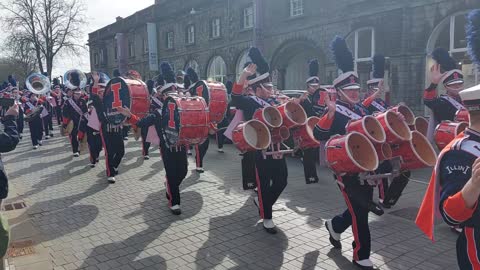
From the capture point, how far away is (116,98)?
21.9ft

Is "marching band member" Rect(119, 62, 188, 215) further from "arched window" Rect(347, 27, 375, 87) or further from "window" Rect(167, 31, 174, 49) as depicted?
"window" Rect(167, 31, 174, 49)

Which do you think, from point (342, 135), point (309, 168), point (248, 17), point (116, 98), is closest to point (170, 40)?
point (248, 17)

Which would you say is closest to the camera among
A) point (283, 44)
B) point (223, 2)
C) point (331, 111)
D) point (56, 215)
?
point (331, 111)

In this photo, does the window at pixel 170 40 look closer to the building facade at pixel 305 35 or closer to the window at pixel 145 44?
the building facade at pixel 305 35

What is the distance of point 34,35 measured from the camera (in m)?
32.9

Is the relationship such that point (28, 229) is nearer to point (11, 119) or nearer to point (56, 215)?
point (56, 215)

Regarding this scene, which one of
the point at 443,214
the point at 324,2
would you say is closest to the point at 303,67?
the point at 324,2

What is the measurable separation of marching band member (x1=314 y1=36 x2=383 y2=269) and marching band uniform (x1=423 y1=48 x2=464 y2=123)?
1.55m

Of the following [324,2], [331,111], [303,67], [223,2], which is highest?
[223,2]

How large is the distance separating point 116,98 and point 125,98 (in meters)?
0.17

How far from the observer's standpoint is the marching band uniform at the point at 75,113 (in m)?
10.3

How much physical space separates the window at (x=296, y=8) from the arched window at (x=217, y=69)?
631 cm

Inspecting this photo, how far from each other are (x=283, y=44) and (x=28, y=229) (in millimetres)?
16406

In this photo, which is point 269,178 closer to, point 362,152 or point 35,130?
point 362,152
